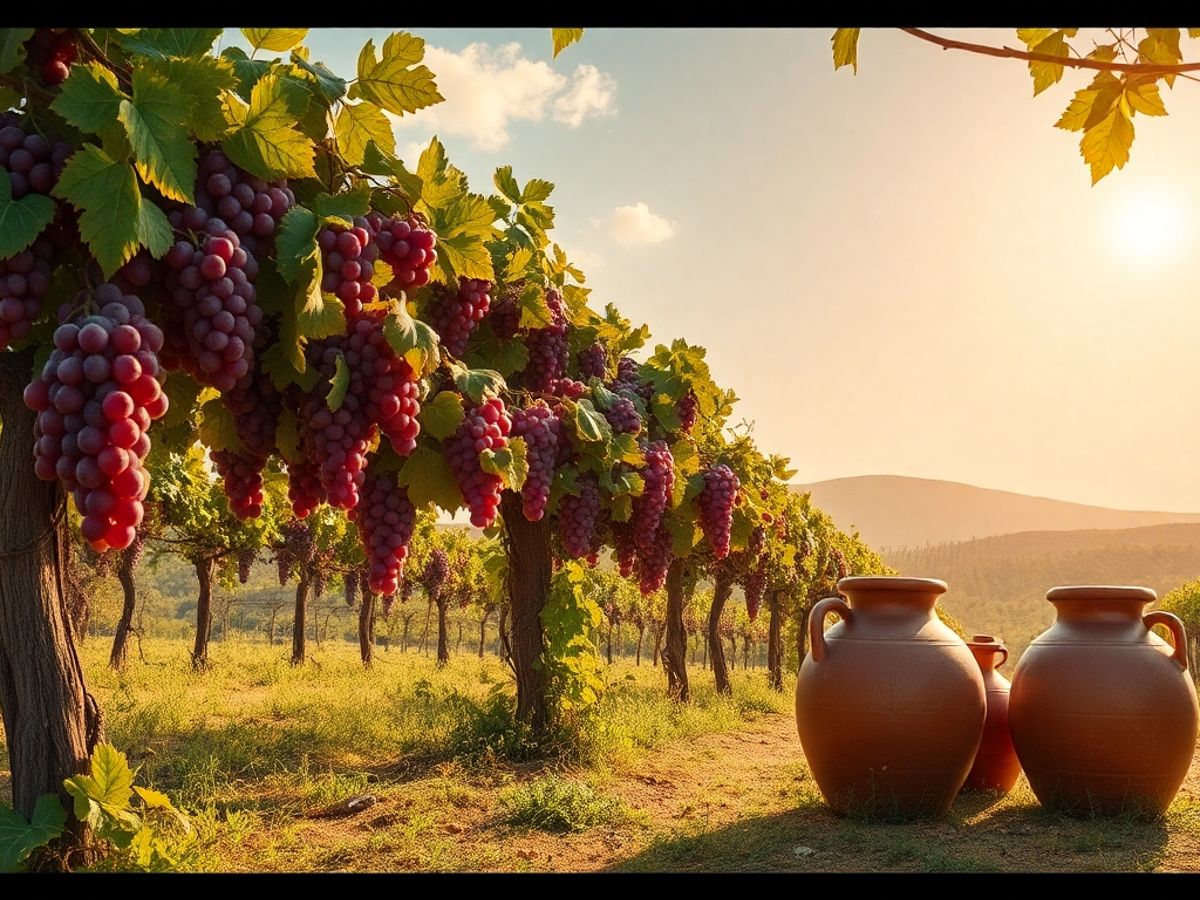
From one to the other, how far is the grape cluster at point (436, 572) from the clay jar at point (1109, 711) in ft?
61.3

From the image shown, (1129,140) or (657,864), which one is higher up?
(1129,140)

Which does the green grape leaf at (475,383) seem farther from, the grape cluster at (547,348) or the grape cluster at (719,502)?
the grape cluster at (719,502)

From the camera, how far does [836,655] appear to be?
244 inches

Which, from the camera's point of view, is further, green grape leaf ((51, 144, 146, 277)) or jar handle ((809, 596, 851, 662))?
jar handle ((809, 596, 851, 662))

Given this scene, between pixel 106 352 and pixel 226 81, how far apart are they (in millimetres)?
911

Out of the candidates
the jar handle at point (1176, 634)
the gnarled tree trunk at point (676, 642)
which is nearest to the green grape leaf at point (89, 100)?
the jar handle at point (1176, 634)

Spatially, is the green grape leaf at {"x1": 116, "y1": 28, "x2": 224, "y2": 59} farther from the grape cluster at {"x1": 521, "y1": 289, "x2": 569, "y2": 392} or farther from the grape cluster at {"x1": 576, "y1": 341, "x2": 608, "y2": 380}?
the grape cluster at {"x1": 576, "y1": 341, "x2": 608, "y2": 380}

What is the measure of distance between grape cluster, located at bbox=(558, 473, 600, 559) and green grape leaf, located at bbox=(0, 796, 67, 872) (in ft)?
12.2

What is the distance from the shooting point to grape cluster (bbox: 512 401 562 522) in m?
5.24

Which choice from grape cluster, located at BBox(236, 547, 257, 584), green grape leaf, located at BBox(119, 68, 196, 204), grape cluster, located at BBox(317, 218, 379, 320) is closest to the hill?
grape cluster, located at BBox(236, 547, 257, 584)

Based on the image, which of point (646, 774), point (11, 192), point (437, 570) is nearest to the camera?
point (11, 192)

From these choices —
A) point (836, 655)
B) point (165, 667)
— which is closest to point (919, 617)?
point (836, 655)
